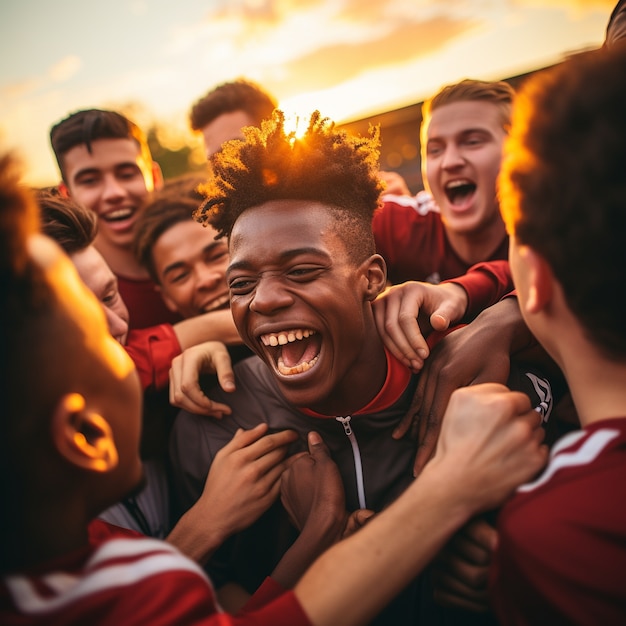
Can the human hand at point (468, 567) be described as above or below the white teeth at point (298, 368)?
below

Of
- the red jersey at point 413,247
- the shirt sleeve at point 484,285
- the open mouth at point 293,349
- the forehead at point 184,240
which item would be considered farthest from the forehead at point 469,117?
the open mouth at point 293,349

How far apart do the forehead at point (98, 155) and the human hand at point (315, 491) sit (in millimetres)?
3042

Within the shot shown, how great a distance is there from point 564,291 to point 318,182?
3.65 feet

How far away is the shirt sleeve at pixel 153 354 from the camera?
8.54 ft

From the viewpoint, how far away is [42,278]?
122 cm

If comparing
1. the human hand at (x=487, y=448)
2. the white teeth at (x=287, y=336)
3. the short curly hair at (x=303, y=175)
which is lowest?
the human hand at (x=487, y=448)

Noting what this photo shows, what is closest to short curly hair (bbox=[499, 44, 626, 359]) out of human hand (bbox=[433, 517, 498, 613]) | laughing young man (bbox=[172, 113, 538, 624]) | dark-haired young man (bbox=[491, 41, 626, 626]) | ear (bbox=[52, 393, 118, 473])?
dark-haired young man (bbox=[491, 41, 626, 626])

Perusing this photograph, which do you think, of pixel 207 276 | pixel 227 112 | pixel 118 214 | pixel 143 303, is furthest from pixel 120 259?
pixel 227 112

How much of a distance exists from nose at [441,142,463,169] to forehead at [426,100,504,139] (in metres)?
0.09

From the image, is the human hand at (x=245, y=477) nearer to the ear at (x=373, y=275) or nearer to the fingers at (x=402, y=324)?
the fingers at (x=402, y=324)

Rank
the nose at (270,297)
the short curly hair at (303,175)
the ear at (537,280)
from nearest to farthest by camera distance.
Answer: the ear at (537,280) < the nose at (270,297) < the short curly hair at (303,175)

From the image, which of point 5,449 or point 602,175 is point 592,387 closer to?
point 602,175

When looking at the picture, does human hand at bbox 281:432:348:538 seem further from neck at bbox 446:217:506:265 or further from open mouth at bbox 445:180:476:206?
open mouth at bbox 445:180:476:206

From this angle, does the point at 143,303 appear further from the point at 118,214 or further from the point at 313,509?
the point at 313,509
